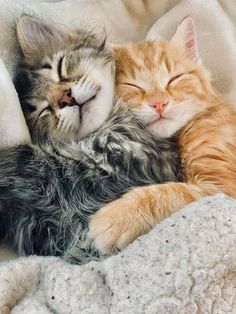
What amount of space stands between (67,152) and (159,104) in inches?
11.1

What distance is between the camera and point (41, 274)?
95cm

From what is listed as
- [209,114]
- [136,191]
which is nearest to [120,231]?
[136,191]

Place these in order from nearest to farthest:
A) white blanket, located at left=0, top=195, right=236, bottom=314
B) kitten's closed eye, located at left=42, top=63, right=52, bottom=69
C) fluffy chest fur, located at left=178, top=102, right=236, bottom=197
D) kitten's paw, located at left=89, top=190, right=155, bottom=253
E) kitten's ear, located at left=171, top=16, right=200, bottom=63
Result: 1. white blanket, located at left=0, top=195, right=236, bottom=314
2. kitten's paw, located at left=89, top=190, right=155, bottom=253
3. fluffy chest fur, located at left=178, top=102, right=236, bottom=197
4. kitten's closed eye, located at left=42, top=63, right=52, bottom=69
5. kitten's ear, located at left=171, top=16, right=200, bottom=63

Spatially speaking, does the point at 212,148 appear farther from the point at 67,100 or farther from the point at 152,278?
the point at 152,278

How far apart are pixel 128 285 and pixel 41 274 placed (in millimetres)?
174

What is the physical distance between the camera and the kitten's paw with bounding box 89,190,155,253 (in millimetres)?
1049

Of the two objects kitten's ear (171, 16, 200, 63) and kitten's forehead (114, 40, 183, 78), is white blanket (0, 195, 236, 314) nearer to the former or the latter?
kitten's forehead (114, 40, 183, 78)

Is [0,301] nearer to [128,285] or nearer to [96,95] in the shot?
[128,285]

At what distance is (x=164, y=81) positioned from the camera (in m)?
1.43

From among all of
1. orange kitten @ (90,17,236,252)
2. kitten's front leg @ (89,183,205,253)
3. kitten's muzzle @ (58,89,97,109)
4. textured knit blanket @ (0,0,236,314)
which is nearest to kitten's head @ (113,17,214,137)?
orange kitten @ (90,17,236,252)

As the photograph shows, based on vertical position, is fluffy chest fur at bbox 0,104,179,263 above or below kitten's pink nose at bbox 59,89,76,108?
below

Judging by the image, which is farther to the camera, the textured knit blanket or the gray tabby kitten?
the gray tabby kitten

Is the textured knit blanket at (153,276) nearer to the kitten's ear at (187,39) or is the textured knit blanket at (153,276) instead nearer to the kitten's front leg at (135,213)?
the kitten's front leg at (135,213)

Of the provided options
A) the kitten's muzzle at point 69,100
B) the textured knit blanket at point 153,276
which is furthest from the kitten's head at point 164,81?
the textured knit blanket at point 153,276
